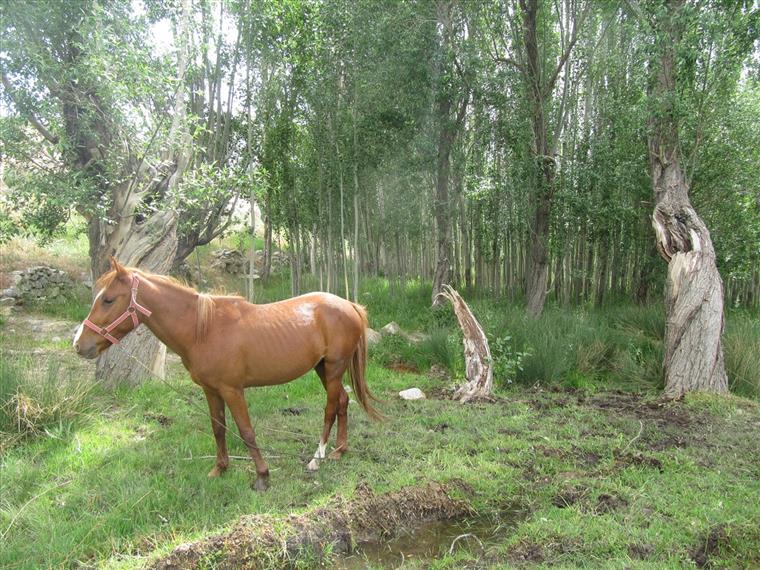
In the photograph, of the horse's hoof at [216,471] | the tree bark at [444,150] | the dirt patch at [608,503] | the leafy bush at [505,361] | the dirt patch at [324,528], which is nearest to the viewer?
the dirt patch at [324,528]

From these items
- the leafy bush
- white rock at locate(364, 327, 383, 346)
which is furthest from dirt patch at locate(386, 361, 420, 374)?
the leafy bush

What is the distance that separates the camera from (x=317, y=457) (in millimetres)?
3766

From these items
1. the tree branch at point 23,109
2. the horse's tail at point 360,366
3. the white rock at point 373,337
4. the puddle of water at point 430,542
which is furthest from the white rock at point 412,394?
the tree branch at point 23,109

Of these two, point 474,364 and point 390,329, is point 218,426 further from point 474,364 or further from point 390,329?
point 390,329

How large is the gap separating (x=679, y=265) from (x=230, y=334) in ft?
17.8

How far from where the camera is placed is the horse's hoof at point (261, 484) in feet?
11.0

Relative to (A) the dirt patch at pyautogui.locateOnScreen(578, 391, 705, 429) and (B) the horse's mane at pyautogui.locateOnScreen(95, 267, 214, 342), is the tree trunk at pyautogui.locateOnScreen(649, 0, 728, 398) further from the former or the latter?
(B) the horse's mane at pyautogui.locateOnScreen(95, 267, 214, 342)

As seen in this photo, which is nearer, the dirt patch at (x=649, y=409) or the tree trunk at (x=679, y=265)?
the dirt patch at (x=649, y=409)

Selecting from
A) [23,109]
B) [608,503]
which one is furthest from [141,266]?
[608,503]

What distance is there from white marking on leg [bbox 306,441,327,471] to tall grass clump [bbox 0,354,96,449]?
6.94 feet

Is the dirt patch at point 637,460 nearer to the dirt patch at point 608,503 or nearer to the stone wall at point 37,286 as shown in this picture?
the dirt patch at point 608,503

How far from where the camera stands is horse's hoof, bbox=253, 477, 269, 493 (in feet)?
11.0

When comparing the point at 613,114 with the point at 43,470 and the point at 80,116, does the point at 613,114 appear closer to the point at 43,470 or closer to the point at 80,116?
the point at 80,116

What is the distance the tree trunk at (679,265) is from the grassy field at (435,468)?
0.40 metres
